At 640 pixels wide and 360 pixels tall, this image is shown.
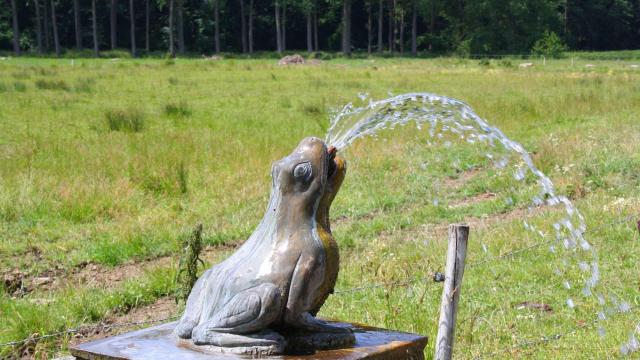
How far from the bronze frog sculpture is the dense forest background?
255ft

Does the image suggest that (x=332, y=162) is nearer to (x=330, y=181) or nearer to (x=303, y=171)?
(x=330, y=181)

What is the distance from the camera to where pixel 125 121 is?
64.7ft

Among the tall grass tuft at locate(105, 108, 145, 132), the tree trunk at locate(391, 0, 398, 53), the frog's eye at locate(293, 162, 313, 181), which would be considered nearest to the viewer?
the frog's eye at locate(293, 162, 313, 181)

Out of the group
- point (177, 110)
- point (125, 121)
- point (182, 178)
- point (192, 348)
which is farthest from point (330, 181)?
point (177, 110)

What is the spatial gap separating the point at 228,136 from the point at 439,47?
74241 millimetres

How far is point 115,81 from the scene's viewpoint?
101 ft

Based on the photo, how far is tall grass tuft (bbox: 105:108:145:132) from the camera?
1945 cm

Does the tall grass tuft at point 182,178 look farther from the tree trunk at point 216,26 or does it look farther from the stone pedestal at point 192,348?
the tree trunk at point 216,26

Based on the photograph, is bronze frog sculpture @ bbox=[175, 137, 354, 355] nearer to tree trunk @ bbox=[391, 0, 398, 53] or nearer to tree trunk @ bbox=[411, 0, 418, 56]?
tree trunk @ bbox=[411, 0, 418, 56]

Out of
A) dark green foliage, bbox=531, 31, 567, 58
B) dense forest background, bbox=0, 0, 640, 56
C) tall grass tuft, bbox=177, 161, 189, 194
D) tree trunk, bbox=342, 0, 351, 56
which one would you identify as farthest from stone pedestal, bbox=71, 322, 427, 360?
dense forest background, bbox=0, 0, 640, 56

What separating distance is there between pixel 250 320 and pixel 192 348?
0.38 meters

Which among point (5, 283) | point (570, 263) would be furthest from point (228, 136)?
point (570, 263)

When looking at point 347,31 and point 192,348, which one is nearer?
point 192,348

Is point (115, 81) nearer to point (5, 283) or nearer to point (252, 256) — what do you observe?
point (5, 283)
